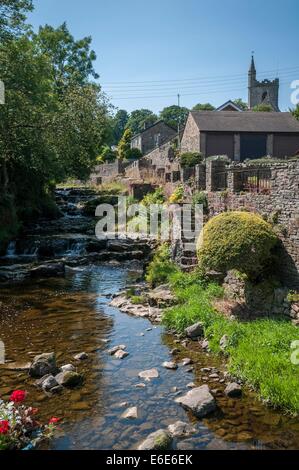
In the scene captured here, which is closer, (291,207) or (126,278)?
(291,207)

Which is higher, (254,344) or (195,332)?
(254,344)

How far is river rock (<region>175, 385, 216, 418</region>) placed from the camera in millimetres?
6832

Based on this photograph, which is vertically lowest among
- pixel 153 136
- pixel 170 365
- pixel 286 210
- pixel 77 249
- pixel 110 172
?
pixel 170 365

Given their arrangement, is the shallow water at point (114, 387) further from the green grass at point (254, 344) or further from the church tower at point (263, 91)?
the church tower at point (263, 91)

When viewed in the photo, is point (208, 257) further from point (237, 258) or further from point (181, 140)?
point (181, 140)

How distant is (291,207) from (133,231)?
49.8 feet

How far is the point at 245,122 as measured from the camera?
41.1m

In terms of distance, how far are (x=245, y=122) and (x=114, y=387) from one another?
123 ft

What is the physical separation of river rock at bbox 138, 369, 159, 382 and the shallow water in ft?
0.41

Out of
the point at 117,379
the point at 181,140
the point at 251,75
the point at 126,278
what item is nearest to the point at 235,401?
the point at 117,379

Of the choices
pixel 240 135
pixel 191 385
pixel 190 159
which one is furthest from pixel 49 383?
pixel 240 135

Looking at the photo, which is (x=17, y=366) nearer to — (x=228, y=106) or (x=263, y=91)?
(x=228, y=106)

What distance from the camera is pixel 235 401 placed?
7.30 metres

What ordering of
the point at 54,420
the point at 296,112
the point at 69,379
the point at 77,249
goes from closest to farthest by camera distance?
the point at 54,420 < the point at 69,379 < the point at 77,249 < the point at 296,112
